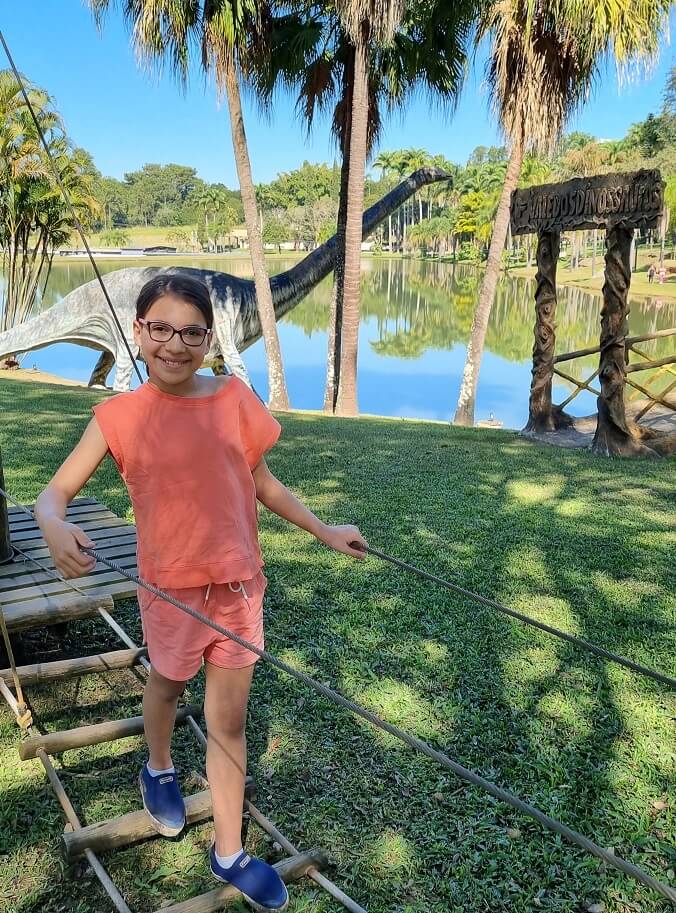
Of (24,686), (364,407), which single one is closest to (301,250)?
(364,407)

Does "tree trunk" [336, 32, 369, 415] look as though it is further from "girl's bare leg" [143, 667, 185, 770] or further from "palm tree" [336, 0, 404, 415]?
"girl's bare leg" [143, 667, 185, 770]

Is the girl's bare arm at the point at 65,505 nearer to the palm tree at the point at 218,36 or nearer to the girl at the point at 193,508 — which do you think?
the girl at the point at 193,508

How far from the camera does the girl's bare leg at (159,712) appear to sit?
193 centimetres

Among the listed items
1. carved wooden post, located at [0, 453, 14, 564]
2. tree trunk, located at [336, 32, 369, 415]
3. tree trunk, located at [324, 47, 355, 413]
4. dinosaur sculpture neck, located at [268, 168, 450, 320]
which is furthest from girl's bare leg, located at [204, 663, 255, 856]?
dinosaur sculpture neck, located at [268, 168, 450, 320]

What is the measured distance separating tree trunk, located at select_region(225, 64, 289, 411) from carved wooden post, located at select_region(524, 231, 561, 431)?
423cm

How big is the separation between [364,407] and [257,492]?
51.9 ft

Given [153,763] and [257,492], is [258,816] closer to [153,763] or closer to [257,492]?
[153,763]

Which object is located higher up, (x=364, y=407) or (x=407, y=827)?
(x=407, y=827)

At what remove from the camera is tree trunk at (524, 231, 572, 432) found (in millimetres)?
8633

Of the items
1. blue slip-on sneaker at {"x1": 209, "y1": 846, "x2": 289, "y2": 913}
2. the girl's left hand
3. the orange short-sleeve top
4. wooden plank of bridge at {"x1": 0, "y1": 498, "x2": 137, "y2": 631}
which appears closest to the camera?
the orange short-sleeve top

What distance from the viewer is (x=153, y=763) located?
6.91 feet

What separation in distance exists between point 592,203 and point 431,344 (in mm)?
20316

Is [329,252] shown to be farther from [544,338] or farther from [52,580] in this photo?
[52,580]

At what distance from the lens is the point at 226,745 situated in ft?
6.10
